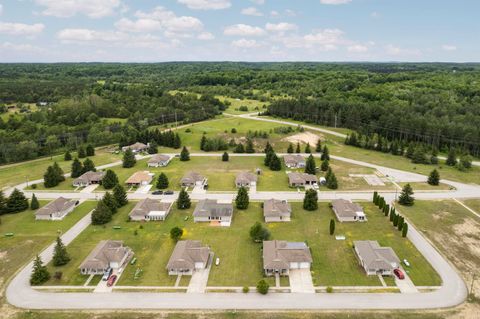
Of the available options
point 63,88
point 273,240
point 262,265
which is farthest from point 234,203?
point 63,88

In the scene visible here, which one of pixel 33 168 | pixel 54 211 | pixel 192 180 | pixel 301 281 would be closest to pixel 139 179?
pixel 192 180

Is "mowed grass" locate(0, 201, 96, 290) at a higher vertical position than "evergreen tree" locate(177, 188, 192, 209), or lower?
lower

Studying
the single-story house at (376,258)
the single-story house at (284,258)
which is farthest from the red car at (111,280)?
the single-story house at (376,258)

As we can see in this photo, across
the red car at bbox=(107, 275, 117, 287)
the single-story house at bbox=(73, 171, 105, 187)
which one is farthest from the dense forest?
the red car at bbox=(107, 275, 117, 287)

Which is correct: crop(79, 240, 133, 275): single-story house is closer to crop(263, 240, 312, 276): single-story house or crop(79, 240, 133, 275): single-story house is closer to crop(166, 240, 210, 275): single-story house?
crop(166, 240, 210, 275): single-story house

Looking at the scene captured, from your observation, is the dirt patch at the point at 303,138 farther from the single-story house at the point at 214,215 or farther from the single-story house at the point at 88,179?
the single-story house at the point at 88,179

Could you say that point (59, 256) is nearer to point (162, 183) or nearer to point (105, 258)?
point (105, 258)
